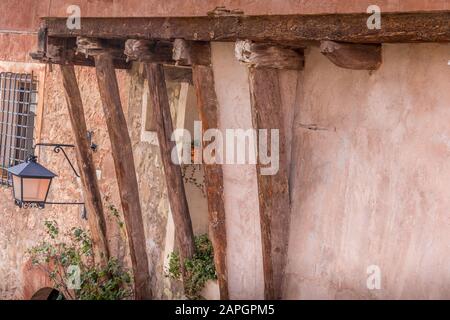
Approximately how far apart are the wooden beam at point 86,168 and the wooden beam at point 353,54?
3645 mm

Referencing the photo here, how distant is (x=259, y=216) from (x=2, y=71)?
524 centimetres

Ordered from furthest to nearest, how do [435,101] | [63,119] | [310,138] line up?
[63,119] → [310,138] → [435,101]

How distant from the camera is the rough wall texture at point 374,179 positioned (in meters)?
5.59

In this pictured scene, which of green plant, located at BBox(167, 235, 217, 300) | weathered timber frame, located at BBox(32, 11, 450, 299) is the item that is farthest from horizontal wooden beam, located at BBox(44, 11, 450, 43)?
green plant, located at BBox(167, 235, 217, 300)

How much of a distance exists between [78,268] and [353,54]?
178 inches

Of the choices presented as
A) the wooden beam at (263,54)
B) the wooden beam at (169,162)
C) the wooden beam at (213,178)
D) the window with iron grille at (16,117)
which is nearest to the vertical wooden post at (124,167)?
the wooden beam at (169,162)

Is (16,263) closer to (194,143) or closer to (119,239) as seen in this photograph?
(119,239)

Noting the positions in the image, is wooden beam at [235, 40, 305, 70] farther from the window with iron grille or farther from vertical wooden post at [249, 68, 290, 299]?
the window with iron grille

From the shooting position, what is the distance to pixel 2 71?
36.3 feet

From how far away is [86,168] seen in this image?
9.09 meters

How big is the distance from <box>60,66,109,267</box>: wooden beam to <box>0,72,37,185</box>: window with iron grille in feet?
6.07

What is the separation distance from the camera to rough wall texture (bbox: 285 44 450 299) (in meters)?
5.59
